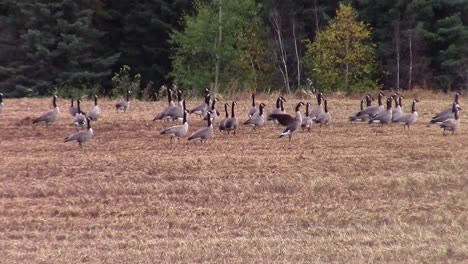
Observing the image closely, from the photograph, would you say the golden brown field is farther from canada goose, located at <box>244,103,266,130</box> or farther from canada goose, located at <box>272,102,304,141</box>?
canada goose, located at <box>244,103,266,130</box>

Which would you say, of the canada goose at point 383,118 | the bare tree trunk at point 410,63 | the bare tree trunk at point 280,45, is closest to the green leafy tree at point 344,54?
the bare tree trunk at point 280,45

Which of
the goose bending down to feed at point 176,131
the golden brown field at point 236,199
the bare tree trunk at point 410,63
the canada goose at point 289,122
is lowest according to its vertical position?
the golden brown field at point 236,199

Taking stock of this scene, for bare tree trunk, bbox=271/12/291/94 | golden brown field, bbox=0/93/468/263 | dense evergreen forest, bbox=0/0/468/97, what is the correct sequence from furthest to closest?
1. bare tree trunk, bbox=271/12/291/94
2. dense evergreen forest, bbox=0/0/468/97
3. golden brown field, bbox=0/93/468/263

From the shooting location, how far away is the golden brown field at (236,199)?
33.5 ft

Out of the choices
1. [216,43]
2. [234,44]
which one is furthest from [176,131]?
[234,44]

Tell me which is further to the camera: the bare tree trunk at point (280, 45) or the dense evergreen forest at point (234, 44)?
the bare tree trunk at point (280, 45)

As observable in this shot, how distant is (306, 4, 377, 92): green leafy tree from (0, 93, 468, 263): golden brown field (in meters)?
23.5

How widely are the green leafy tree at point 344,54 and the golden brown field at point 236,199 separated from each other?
2354 centimetres

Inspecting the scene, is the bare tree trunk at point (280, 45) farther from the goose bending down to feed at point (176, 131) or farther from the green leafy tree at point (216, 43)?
the goose bending down to feed at point (176, 131)

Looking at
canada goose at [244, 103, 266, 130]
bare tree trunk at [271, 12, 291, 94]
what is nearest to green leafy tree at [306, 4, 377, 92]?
bare tree trunk at [271, 12, 291, 94]

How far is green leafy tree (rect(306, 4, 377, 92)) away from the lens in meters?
42.8

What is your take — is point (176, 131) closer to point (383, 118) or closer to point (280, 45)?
point (383, 118)

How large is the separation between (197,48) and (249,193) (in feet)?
110

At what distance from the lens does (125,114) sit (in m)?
24.4
